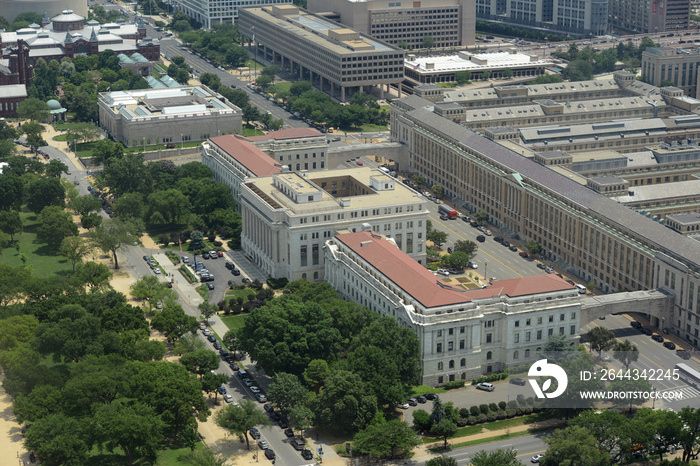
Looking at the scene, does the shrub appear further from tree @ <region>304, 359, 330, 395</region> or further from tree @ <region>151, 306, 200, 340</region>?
tree @ <region>151, 306, 200, 340</region>

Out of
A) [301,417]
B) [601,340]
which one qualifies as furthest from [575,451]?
[601,340]

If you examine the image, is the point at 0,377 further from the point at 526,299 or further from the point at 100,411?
Result: the point at 526,299

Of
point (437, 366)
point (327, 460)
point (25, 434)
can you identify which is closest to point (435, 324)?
point (437, 366)

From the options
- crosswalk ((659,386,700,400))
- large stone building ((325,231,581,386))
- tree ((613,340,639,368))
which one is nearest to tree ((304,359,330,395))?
large stone building ((325,231,581,386))

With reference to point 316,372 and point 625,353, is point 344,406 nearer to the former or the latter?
point 316,372

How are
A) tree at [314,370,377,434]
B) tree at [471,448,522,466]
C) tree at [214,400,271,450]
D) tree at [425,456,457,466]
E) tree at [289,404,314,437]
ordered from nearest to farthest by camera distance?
tree at [471,448,522,466] → tree at [425,456,457,466] → tree at [214,400,271,450] → tree at [289,404,314,437] → tree at [314,370,377,434]

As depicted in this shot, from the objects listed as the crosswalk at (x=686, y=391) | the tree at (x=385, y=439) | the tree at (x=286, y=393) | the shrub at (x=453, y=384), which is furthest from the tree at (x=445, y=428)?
the crosswalk at (x=686, y=391)
